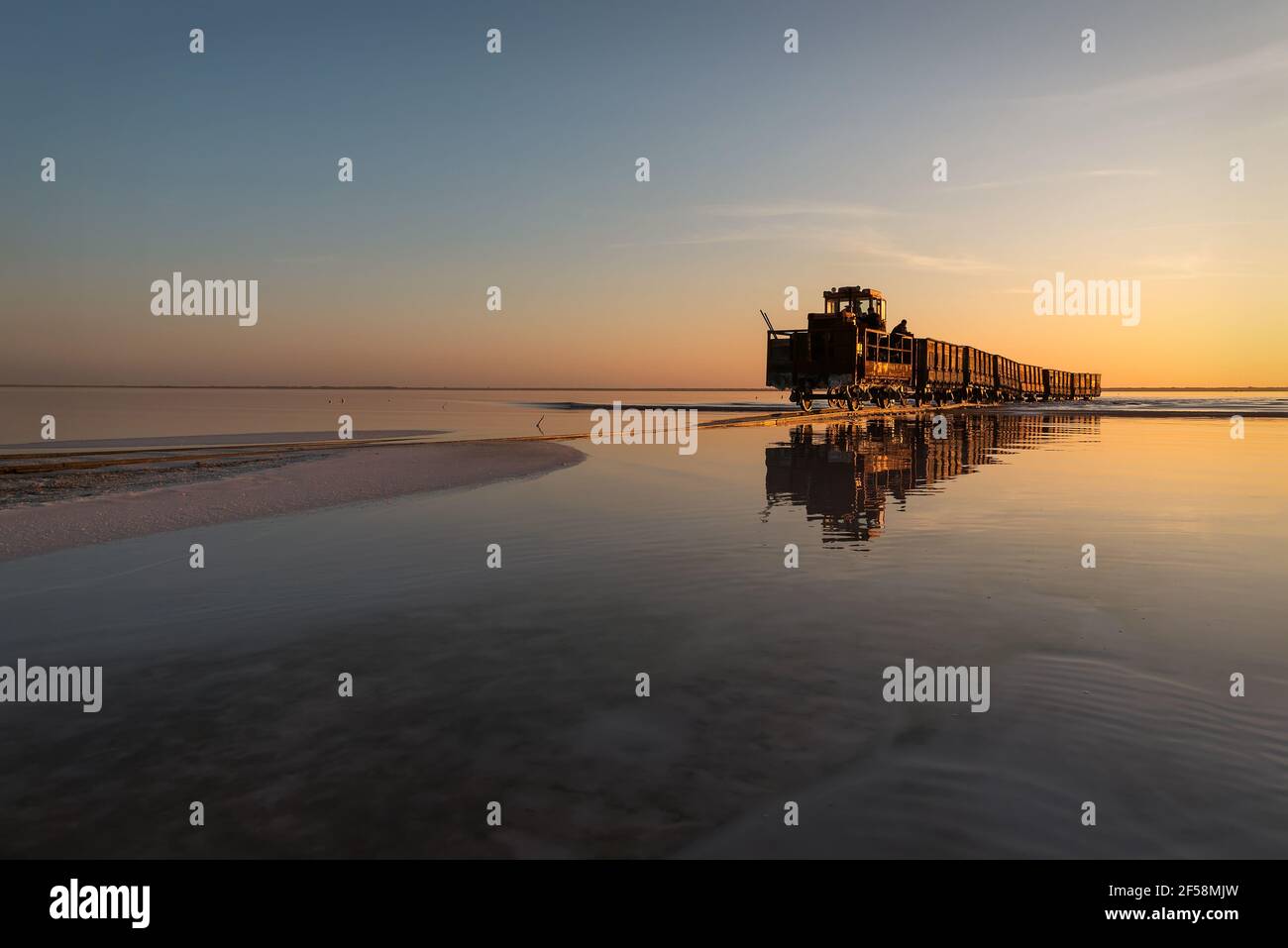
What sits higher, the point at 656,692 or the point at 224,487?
the point at 224,487

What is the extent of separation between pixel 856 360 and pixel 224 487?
133ft

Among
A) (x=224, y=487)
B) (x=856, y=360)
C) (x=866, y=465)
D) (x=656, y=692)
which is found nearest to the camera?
(x=656, y=692)

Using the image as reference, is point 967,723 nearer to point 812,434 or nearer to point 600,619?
point 600,619

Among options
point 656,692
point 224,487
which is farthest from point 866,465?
point 656,692

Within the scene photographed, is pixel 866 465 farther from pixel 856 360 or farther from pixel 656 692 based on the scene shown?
pixel 856 360

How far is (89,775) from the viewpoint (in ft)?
13.7

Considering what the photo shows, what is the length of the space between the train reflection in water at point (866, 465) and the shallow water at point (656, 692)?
156cm

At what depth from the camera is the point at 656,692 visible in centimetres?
539

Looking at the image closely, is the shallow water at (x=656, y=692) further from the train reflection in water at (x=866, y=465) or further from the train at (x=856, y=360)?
the train at (x=856, y=360)

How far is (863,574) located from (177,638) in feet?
22.8

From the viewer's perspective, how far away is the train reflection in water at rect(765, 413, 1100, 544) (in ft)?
44.1

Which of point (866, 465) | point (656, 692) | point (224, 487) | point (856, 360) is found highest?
point (856, 360)

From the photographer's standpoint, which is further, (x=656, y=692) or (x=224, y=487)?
(x=224, y=487)

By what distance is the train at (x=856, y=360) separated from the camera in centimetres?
4962
